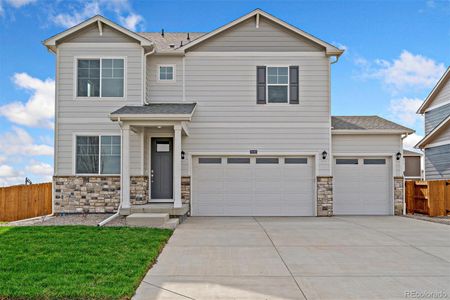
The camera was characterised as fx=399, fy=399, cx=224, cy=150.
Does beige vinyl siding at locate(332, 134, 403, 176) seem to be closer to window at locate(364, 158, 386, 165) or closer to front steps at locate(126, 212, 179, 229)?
window at locate(364, 158, 386, 165)

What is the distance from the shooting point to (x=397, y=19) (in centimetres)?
1265

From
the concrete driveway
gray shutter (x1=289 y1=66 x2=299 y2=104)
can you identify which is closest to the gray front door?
the concrete driveway

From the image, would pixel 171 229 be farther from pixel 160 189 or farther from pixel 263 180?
pixel 263 180

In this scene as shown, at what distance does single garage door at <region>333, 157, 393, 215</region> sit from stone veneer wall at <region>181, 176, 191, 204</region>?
5.26m

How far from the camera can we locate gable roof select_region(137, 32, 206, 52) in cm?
1481

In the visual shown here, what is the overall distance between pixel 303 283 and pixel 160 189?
8932 millimetres

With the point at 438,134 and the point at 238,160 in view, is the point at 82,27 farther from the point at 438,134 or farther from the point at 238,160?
the point at 438,134

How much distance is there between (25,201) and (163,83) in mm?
6182

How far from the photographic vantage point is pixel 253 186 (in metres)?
14.1

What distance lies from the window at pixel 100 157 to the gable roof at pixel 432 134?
46.4 ft

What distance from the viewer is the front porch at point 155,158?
11.9 metres

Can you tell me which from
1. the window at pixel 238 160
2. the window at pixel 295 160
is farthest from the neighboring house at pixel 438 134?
the window at pixel 238 160

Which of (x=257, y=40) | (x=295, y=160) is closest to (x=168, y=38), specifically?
(x=257, y=40)

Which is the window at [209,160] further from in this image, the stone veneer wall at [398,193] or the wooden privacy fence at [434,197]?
the wooden privacy fence at [434,197]
